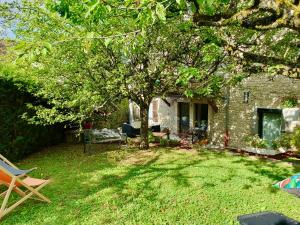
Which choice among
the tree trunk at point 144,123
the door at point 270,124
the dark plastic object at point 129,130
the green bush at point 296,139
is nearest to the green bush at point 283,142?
the green bush at point 296,139

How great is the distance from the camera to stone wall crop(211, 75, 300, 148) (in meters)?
14.7

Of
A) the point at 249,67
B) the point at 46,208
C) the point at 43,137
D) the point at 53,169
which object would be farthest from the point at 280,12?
the point at 43,137

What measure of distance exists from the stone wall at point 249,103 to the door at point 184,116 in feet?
8.26

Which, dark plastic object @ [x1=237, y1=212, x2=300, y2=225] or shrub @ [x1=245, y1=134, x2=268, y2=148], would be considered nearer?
dark plastic object @ [x1=237, y1=212, x2=300, y2=225]

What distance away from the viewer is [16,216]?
7125mm

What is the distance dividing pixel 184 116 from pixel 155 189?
477 inches

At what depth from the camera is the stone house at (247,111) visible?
14.5 metres

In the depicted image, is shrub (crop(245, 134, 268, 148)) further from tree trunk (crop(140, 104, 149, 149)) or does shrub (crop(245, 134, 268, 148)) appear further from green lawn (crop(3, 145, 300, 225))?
tree trunk (crop(140, 104, 149, 149))

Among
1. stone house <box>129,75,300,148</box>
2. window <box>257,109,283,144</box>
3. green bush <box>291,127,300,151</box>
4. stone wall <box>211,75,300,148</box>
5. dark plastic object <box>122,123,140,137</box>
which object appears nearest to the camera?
green bush <box>291,127,300,151</box>

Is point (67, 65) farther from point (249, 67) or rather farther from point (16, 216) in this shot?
point (249, 67)

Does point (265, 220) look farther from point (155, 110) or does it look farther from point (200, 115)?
point (155, 110)

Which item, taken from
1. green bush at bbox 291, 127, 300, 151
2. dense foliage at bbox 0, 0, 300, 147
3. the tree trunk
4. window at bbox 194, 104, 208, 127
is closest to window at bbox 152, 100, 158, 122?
window at bbox 194, 104, 208, 127

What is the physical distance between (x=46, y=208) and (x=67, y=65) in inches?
214

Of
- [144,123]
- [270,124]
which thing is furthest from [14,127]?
[270,124]
